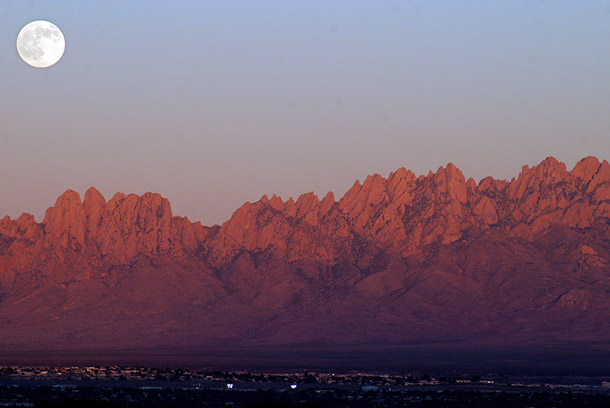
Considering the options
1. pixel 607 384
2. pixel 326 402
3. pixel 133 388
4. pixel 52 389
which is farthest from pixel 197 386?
pixel 607 384

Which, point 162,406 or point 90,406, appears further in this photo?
point 162,406

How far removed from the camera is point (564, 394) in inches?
6777

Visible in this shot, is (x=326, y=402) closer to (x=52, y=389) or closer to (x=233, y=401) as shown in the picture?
(x=233, y=401)

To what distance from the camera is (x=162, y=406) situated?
146m

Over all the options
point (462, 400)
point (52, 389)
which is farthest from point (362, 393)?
point (52, 389)

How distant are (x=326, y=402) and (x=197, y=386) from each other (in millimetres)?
38411

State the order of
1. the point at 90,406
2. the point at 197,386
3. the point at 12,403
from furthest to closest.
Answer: the point at 197,386, the point at 12,403, the point at 90,406

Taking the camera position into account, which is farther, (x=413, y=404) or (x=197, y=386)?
(x=197, y=386)

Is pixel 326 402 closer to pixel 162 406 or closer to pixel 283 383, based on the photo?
pixel 162 406

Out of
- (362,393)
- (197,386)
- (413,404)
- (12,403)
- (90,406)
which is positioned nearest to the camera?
(90,406)

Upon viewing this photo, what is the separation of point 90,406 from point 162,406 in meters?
24.3

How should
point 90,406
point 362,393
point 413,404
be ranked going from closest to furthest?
point 90,406 → point 413,404 → point 362,393

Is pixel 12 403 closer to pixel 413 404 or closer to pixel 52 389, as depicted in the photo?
pixel 52 389

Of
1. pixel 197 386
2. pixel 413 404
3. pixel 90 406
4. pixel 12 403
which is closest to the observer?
pixel 90 406
